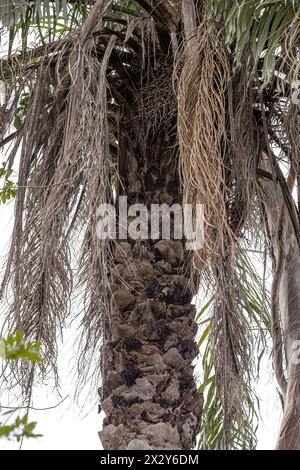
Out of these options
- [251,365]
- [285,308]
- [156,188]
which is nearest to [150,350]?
[251,365]

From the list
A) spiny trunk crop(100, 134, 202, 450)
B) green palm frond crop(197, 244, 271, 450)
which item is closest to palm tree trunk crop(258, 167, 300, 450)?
green palm frond crop(197, 244, 271, 450)

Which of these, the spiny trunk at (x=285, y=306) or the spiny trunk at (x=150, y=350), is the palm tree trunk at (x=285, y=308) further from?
the spiny trunk at (x=150, y=350)

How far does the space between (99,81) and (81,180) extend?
18.8 inches

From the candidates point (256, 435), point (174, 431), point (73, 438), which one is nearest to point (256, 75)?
point (174, 431)

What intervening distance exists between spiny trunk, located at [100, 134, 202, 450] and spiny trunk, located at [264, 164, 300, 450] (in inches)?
21.8

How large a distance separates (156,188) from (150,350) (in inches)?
33.9

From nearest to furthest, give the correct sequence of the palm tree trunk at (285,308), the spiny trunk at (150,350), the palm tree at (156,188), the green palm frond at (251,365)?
the palm tree at (156,188)
the green palm frond at (251,365)
the spiny trunk at (150,350)
the palm tree trunk at (285,308)

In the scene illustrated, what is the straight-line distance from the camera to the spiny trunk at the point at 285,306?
5.28 m

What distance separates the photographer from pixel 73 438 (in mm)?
6273

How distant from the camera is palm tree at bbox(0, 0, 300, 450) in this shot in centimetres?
454

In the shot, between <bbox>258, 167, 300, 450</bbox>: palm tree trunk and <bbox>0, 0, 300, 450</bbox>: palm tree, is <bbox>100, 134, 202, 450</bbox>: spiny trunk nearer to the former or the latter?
<bbox>0, 0, 300, 450</bbox>: palm tree

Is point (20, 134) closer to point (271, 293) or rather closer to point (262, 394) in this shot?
point (271, 293)

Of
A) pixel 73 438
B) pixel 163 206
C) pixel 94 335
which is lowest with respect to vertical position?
pixel 73 438

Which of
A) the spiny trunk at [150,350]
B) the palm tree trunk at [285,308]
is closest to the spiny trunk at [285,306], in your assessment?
the palm tree trunk at [285,308]
